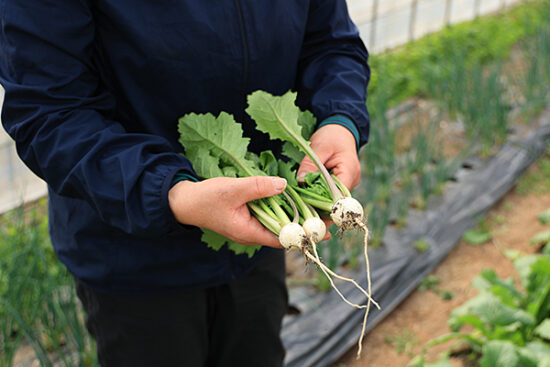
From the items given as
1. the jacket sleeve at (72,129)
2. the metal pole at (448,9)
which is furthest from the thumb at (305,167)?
the metal pole at (448,9)

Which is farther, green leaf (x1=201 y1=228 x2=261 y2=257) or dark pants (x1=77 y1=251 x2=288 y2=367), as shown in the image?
dark pants (x1=77 y1=251 x2=288 y2=367)

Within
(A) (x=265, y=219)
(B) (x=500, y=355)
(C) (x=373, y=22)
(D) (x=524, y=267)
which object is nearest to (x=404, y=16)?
(C) (x=373, y=22)

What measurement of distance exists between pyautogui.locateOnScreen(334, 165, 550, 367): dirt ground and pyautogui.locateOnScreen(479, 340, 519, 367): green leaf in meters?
0.38

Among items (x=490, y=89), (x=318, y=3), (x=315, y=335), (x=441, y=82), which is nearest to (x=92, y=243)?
(x=318, y=3)

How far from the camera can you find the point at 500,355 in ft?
6.13

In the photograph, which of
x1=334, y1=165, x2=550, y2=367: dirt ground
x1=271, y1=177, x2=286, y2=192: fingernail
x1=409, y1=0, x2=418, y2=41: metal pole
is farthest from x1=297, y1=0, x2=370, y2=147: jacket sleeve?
x1=409, y1=0, x2=418, y2=41: metal pole

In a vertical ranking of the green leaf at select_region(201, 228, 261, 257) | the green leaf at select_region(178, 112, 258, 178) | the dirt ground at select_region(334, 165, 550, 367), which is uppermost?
the green leaf at select_region(178, 112, 258, 178)

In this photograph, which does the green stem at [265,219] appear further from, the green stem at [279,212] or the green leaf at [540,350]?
the green leaf at [540,350]

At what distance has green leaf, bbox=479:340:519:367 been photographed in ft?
6.07

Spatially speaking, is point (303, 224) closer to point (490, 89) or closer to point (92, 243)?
point (92, 243)

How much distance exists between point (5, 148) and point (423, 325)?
2.32 meters

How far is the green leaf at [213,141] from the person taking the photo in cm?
109

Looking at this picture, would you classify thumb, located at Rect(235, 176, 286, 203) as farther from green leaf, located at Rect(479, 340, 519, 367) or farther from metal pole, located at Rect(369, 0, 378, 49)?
metal pole, located at Rect(369, 0, 378, 49)

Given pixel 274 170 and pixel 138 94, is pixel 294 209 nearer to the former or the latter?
pixel 274 170
